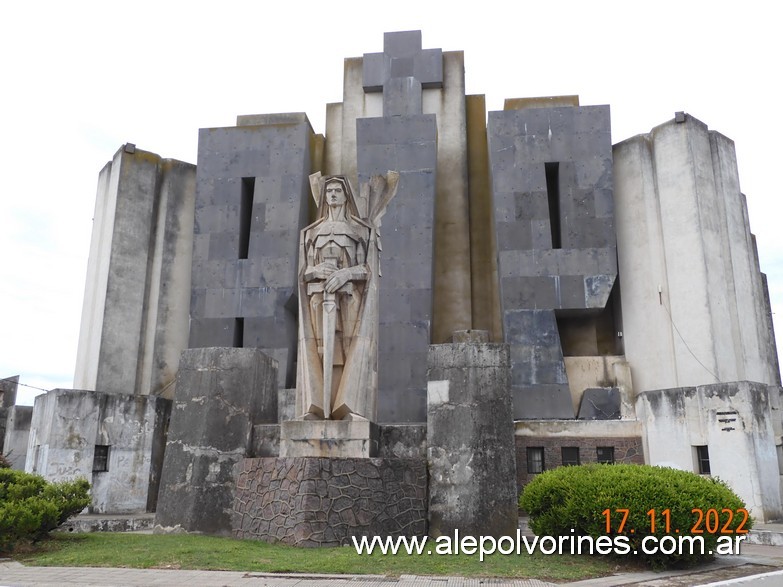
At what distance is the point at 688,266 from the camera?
2056cm

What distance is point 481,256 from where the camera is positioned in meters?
23.0

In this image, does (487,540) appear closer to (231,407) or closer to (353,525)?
(353,525)

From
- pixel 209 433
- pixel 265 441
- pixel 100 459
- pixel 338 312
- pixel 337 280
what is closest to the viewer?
pixel 337 280

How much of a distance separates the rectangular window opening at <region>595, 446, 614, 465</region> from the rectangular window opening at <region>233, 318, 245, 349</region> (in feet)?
36.2

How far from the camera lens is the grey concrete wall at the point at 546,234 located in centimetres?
2020

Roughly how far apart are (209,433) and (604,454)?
32.3 ft

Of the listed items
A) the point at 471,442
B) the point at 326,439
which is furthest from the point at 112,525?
the point at 471,442

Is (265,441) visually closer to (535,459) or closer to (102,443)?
(102,443)

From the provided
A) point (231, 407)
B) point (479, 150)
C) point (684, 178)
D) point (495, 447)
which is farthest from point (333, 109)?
point (495, 447)

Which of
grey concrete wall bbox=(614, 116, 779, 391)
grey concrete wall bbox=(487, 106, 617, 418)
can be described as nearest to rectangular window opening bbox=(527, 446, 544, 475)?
grey concrete wall bbox=(487, 106, 617, 418)

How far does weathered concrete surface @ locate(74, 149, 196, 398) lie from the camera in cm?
2195

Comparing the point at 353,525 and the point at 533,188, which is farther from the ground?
the point at 533,188

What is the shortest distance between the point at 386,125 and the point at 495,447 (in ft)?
46.4

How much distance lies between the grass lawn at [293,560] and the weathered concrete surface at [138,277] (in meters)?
13.2
